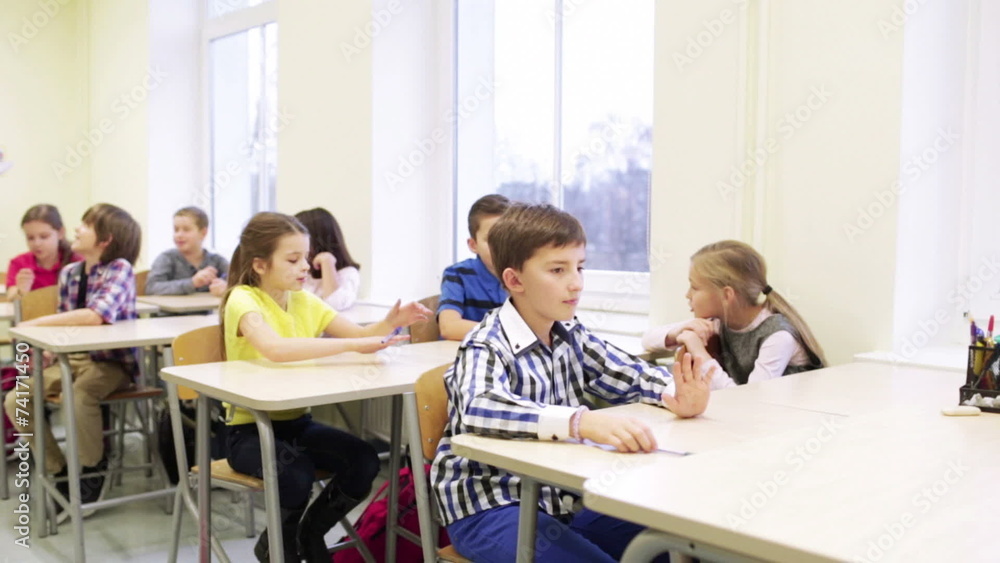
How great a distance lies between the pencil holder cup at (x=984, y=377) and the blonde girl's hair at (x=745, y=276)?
65 centimetres

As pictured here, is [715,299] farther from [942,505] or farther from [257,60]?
[257,60]

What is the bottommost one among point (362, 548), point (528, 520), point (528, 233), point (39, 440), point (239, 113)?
point (362, 548)

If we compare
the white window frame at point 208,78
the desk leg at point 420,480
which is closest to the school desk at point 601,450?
the desk leg at point 420,480

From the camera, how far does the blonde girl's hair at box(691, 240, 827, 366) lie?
241cm

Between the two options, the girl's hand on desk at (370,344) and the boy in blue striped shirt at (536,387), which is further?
the girl's hand on desk at (370,344)

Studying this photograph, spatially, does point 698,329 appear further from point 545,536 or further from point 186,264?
point 186,264

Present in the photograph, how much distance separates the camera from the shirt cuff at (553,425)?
1460 millimetres

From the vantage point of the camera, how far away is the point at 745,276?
2.41m

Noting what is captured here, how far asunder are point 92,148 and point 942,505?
6.94 metres

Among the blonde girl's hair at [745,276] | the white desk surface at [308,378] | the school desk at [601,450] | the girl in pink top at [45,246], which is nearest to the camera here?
the school desk at [601,450]

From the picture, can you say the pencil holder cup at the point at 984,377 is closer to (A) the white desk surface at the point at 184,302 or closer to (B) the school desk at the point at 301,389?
(B) the school desk at the point at 301,389

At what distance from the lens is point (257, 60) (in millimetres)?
5660

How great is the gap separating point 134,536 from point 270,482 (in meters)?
1.43

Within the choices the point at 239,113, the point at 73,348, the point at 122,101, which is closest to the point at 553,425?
the point at 73,348
